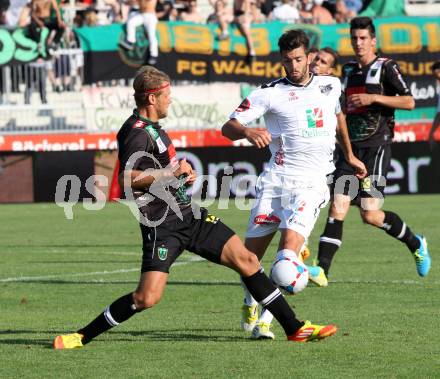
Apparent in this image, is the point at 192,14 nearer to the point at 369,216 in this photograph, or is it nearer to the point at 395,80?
the point at 395,80

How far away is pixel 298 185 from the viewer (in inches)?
362

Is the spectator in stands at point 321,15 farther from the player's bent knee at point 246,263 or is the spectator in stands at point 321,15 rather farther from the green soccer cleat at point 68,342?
the green soccer cleat at point 68,342

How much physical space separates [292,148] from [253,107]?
47cm

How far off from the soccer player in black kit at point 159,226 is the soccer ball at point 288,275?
0.31 ft

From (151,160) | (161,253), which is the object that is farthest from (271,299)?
(151,160)

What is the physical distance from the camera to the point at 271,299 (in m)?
8.34

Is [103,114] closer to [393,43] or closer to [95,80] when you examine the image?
[95,80]

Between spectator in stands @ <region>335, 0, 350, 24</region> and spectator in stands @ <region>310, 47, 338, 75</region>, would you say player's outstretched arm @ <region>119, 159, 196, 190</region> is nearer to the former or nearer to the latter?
spectator in stands @ <region>310, 47, 338, 75</region>

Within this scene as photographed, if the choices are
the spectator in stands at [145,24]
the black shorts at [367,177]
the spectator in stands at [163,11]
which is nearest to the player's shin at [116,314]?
the black shorts at [367,177]

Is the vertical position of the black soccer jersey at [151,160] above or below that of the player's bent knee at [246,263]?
above

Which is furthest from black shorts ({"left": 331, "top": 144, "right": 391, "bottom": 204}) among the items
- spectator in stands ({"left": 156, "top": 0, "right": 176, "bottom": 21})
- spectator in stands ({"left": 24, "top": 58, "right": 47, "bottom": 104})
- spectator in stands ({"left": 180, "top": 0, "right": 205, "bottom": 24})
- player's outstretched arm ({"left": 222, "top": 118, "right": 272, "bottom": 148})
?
spectator in stands ({"left": 180, "top": 0, "right": 205, "bottom": 24})

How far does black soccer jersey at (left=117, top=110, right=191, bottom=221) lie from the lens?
7.94 m

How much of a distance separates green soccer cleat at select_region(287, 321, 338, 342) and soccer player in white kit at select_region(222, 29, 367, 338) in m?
0.68

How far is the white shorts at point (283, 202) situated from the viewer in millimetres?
9055
